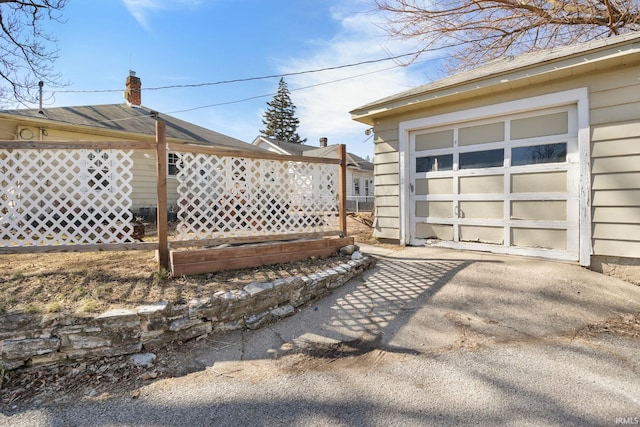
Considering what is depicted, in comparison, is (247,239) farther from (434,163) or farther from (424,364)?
(434,163)

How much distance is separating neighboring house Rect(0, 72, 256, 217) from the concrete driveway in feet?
19.7

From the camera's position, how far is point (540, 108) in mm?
4160

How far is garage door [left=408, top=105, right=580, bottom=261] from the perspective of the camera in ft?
13.2

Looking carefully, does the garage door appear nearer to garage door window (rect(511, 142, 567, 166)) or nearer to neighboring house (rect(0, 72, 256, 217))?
garage door window (rect(511, 142, 567, 166))

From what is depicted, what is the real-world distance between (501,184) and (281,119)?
111 feet

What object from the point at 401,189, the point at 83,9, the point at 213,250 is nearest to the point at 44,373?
the point at 213,250

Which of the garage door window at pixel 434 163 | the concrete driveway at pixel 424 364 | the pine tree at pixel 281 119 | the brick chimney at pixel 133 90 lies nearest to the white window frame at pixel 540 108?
the garage door window at pixel 434 163

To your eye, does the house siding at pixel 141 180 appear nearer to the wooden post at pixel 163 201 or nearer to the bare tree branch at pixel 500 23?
the wooden post at pixel 163 201

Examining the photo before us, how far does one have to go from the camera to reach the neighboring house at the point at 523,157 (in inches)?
142

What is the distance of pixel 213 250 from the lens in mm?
3447

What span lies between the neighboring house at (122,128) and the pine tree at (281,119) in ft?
76.0

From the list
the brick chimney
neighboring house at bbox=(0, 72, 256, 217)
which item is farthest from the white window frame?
the brick chimney

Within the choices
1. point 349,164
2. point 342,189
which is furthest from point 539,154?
point 349,164

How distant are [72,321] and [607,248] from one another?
17.9 ft
